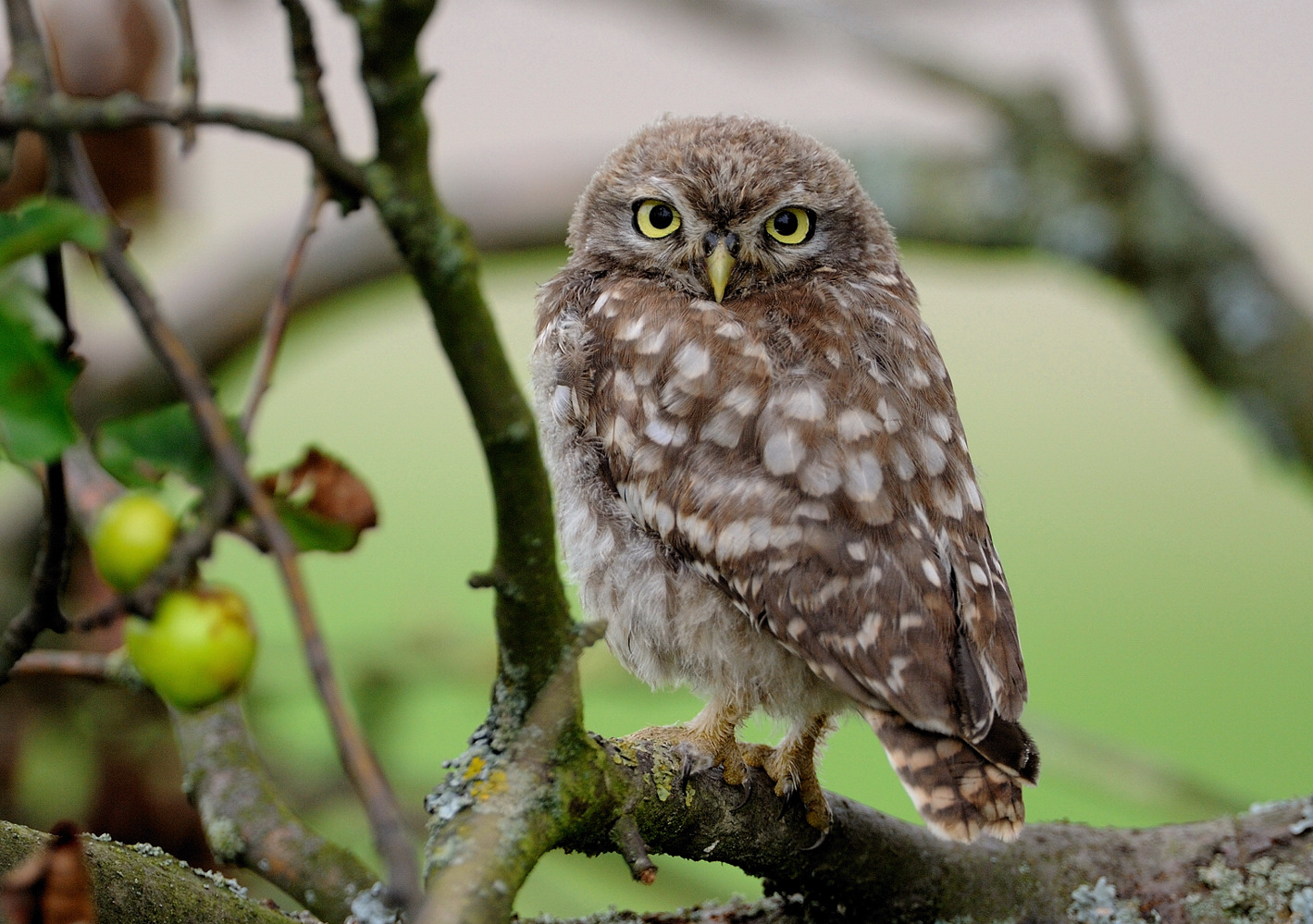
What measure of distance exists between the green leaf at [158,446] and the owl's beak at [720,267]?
140cm

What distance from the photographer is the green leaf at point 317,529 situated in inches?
32.3

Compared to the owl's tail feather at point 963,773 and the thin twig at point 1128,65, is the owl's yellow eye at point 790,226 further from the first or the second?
the thin twig at point 1128,65

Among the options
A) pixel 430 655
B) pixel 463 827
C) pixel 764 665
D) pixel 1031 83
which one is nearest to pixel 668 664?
pixel 764 665

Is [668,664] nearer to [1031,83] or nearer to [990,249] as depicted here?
[990,249]

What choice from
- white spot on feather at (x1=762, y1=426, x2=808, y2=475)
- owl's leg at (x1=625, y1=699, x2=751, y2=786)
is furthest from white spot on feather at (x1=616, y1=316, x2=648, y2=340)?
owl's leg at (x1=625, y1=699, x2=751, y2=786)

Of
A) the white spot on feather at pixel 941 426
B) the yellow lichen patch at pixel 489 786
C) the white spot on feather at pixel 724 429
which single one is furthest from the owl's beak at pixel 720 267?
the yellow lichen patch at pixel 489 786

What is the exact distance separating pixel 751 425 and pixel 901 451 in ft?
0.82

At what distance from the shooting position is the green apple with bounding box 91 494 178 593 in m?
0.77

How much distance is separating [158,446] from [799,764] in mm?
1366

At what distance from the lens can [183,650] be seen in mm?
747

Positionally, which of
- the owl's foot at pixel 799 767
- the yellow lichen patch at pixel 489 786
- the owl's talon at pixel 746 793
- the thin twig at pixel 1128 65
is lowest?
the yellow lichen patch at pixel 489 786

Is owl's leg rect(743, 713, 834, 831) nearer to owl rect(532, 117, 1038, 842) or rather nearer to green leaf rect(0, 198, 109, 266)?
owl rect(532, 117, 1038, 842)

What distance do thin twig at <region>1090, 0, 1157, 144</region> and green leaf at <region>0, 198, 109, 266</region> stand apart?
396 cm

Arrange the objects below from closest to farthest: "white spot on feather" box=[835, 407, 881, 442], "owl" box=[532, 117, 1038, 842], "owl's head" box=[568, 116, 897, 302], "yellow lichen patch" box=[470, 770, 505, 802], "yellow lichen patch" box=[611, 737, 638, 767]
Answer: "yellow lichen patch" box=[470, 770, 505, 802] < "yellow lichen patch" box=[611, 737, 638, 767] < "owl" box=[532, 117, 1038, 842] < "white spot on feather" box=[835, 407, 881, 442] < "owl's head" box=[568, 116, 897, 302]
